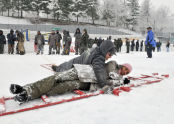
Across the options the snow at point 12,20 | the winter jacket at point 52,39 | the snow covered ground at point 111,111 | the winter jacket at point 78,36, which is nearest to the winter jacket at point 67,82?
the snow covered ground at point 111,111

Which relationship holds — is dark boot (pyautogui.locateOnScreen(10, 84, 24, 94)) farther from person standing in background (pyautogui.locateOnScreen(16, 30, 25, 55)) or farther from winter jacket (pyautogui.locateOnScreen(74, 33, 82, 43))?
person standing in background (pyautogui.locateOnScreen(16, 30, 25, 55))

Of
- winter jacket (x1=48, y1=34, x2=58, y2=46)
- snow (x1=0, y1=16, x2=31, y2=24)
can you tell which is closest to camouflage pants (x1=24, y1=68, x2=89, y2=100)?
winter jacket (x1=48, y1=34, x2=58, y2=46)

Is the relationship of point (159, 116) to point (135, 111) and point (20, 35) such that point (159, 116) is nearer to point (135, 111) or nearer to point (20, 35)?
point (135, 111)

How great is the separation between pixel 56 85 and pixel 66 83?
174 millimetres

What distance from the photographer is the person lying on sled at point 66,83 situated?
2541 mm

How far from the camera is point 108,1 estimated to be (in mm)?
44719

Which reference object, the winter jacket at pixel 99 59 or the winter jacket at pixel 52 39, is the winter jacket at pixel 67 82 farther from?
the winter jacket at pixel 52 39

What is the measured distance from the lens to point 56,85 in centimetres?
289

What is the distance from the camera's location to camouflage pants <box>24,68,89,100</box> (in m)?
2.61

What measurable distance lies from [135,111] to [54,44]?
859cm

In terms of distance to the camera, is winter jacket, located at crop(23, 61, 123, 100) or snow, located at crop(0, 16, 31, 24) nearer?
winter jacket, located at crop(23, 61, 123, 100)

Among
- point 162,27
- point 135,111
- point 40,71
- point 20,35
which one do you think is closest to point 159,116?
point 135,111

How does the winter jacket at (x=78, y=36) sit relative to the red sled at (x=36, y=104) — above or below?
above

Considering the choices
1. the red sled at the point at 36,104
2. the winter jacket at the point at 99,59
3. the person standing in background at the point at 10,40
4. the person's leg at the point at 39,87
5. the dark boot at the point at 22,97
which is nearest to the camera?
the red sled at the point at 36,104
